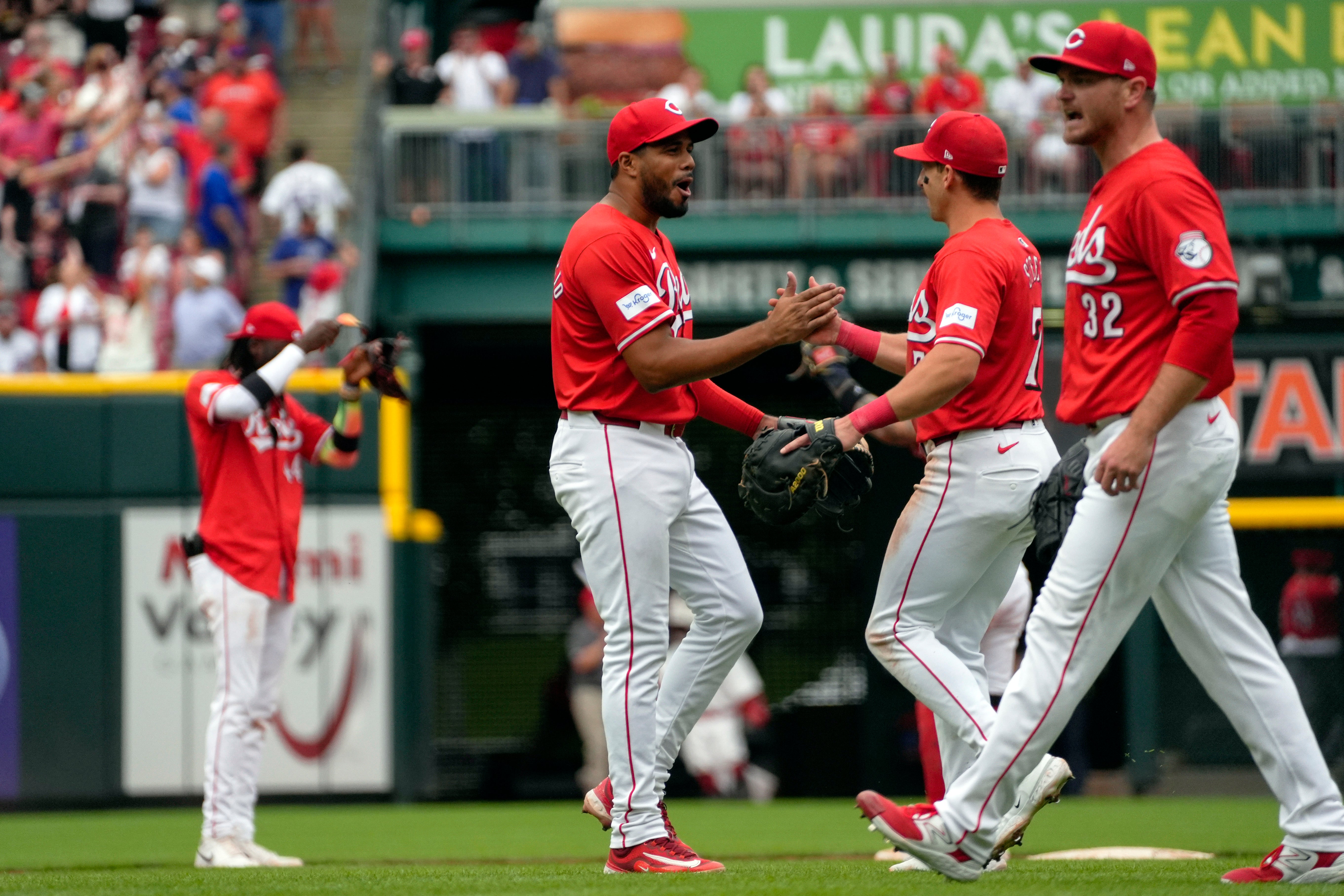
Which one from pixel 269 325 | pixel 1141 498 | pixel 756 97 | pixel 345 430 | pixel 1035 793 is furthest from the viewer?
pixel 756 97

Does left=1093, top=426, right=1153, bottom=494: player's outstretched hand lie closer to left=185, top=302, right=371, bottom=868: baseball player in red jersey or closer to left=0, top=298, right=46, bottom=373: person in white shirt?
left=185, top=302, right=371, bottom=868: baseball player in red jersey

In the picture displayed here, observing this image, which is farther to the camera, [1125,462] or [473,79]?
[473,79]

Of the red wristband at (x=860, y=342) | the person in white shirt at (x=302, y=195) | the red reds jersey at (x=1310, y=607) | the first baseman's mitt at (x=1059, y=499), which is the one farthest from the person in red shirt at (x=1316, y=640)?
the person in white shirt at (x=302, y=195)

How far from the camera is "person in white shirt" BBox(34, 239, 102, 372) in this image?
40.3 ft

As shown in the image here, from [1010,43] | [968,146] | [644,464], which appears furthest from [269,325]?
[1010,43]

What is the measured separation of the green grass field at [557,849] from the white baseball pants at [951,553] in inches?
21.5

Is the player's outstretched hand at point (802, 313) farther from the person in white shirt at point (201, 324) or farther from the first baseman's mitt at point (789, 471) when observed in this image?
the person in white shirt at point (201, 324)

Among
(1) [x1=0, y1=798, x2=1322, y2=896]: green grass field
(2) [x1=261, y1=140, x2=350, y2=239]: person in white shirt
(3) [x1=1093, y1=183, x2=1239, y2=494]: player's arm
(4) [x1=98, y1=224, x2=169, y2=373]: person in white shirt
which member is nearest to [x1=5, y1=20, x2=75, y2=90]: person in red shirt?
(2) [x1=261, y1=140, x2=350, y2=239]: person in white shirt

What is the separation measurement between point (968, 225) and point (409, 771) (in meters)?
7.22

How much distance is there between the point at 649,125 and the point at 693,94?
10125 millimetres

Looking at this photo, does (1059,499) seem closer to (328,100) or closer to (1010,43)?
(1010,43)

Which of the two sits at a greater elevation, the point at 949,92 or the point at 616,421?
the point at 949,92

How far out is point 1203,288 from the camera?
13.6 ft

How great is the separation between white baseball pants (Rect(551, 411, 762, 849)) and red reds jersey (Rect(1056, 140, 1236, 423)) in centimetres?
122
